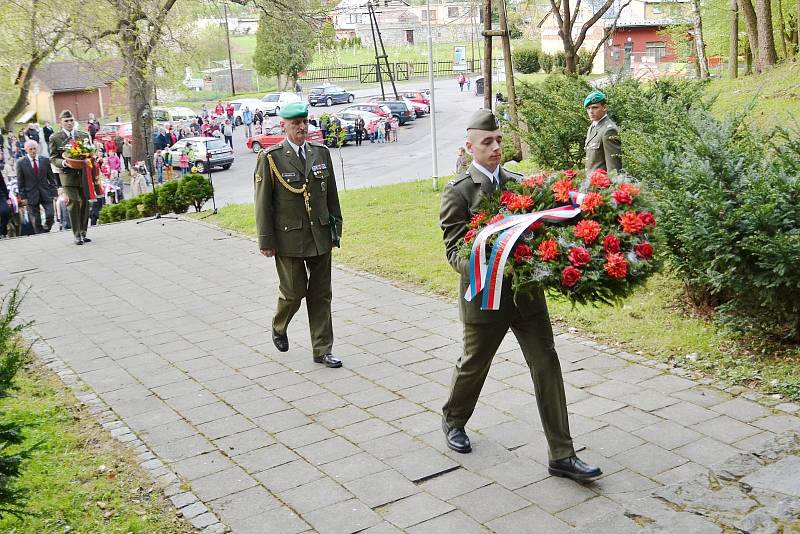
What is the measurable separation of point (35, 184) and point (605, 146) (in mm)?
12155

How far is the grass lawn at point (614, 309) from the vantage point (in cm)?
668

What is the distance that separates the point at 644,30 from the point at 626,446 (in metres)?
63.4

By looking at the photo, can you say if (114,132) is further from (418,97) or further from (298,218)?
(298,218)

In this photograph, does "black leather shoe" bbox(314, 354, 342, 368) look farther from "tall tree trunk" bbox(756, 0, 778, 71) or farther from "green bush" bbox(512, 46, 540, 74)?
"green bush" bbox(512, 46, 540, 74)

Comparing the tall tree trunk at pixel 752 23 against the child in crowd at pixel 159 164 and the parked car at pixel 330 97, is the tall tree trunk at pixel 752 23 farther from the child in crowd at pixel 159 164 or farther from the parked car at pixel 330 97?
the parked car at pixel 330 97

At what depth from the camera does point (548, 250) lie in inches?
183

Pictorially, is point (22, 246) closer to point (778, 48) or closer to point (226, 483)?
point (226, 483)

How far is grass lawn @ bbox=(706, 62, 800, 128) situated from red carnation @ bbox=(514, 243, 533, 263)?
42.5 ft

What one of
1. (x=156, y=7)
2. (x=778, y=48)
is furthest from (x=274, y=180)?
(x=778, y=48)

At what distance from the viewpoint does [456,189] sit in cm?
528

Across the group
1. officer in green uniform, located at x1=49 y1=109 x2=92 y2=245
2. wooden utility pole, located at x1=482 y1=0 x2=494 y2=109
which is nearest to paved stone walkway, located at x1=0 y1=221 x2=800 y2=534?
officer in green uniform, located at x1=49 y1=109 x2=92 y2=245

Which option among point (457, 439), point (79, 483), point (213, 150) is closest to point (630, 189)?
point (457, 439)

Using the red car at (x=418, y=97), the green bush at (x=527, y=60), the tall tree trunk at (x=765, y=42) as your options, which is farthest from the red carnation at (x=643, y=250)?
the green bush at (x=527, y=60)

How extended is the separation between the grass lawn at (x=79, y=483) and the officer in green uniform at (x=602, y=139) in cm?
654
